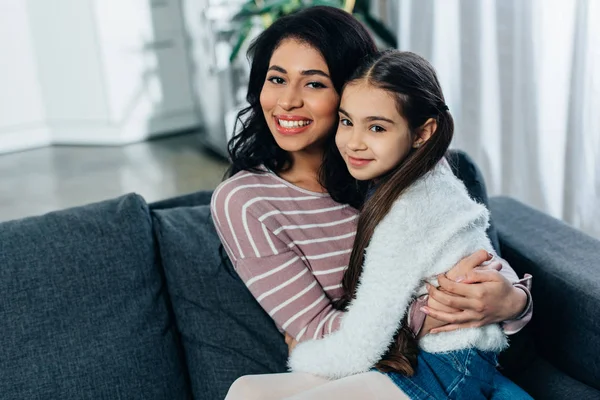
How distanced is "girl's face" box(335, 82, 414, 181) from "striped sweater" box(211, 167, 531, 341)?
6.6 inches

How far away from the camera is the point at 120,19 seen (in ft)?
14.8

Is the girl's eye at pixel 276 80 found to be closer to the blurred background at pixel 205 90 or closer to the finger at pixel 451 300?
the finger at pixel 451 300

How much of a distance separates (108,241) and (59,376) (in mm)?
280

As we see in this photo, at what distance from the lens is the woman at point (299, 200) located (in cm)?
127

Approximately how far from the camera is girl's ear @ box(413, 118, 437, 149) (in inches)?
47.1

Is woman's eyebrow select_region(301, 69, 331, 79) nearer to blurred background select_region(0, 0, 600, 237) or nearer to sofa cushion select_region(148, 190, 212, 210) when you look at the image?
sofa cushion select_region(148, 190, 212, 210)

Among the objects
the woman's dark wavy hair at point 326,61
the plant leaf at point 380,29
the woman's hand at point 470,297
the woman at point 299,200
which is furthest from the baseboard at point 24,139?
the woman's hand at point 470,297

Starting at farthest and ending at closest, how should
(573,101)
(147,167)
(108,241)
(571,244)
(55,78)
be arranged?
(55,78) → (147,167) → (573,101) → (571,244) → (108,241)

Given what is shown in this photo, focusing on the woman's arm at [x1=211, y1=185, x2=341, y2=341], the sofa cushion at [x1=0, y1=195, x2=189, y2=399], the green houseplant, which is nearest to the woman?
the woman's arm at [x1=211, y1=185, x2=341, y2=341]

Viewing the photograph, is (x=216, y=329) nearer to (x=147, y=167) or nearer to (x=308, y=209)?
(x=308, y=209)

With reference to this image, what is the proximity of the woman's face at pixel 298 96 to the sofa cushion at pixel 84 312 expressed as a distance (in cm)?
40

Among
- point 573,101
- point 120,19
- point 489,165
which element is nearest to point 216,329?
point 573,101

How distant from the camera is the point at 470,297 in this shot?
1.12m

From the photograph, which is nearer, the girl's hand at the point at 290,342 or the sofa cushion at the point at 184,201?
the girl's hand at the point at 290,342
